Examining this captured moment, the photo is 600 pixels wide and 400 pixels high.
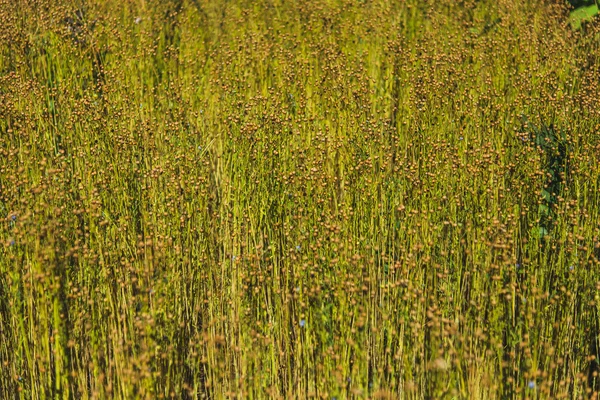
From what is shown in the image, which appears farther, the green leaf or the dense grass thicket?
the green leaf

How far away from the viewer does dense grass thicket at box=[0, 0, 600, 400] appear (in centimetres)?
231

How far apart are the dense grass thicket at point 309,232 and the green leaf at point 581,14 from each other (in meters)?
0.57

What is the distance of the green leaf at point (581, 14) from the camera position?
17.4 feet

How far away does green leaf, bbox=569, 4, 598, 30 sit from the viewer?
529 centimetres

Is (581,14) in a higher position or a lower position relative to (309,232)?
higher

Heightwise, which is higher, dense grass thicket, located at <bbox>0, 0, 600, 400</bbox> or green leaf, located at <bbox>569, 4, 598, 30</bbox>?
green leaf, located at <bbox>569, 4, 598, 30</bbox>

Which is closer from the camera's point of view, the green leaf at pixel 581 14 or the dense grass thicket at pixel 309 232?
the dense grass thicket at pixel 309 232

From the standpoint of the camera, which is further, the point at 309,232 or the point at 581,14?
the point at 581,14

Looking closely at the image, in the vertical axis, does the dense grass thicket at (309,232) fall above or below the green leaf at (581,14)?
below

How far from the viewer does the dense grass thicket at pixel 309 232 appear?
231 centimetres

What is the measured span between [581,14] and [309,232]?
411 cm

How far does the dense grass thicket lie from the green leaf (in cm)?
57

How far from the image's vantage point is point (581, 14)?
5547 millimetres

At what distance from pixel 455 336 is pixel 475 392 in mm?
202
